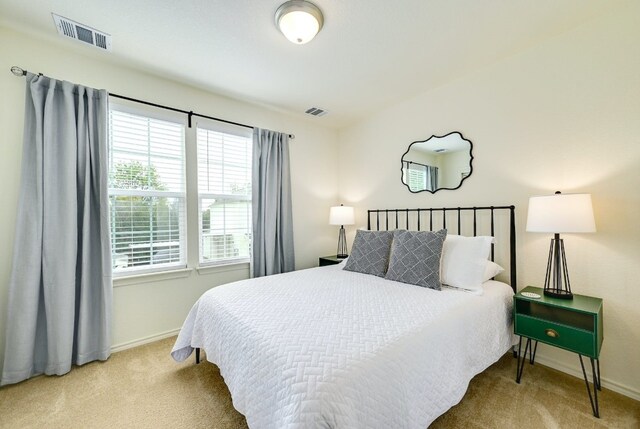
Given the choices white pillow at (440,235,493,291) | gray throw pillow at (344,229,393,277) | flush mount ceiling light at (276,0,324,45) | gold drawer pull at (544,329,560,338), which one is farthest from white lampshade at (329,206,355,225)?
gold drawer pull at (544,329,560,338)

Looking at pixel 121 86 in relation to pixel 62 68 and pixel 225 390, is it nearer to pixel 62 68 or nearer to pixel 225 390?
pixel 62 68

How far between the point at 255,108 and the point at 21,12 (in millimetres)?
1859

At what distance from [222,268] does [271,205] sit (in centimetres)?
89

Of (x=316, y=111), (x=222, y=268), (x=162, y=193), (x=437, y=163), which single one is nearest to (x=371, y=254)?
(x=437, y=163)

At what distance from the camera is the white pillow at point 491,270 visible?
2.07 m

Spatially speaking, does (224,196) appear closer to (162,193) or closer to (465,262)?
(162,193)

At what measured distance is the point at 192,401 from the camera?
5.56 feet

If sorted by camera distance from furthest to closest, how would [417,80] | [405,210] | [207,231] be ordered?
[405,210] → [207,231] → [417,80]

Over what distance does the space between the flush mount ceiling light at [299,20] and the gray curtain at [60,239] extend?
5.30 ft

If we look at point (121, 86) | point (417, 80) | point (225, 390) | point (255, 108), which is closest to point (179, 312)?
point (225, 390)

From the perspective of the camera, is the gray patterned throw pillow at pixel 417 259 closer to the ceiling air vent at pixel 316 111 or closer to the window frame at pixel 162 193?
the ceiling air vent at pixel 316 111

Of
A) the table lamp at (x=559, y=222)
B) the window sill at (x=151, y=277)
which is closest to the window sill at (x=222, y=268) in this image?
the window sill at (x=151, y=277)

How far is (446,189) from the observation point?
2717 mm

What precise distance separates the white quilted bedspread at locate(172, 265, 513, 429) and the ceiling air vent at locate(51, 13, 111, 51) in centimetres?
207
